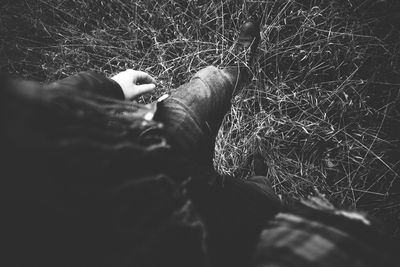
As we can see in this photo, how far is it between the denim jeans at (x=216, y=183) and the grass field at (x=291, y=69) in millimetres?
191

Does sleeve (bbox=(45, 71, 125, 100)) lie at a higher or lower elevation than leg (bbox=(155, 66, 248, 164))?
higher

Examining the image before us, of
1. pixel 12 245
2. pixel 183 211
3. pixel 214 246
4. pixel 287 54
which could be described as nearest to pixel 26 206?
pixel 12 245

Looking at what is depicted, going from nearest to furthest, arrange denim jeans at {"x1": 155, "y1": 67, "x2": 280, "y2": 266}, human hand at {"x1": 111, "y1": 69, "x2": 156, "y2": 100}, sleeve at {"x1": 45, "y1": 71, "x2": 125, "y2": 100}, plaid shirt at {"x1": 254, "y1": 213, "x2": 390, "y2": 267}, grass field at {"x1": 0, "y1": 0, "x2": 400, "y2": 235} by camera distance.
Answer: plaid shirt at {"x1": 254, "y1": 213, "x2": 390, "y2": 267} < denim jeans at {"x1": 155, "y1": 67, "x2": 280, "y2": 266} < sleeve at {"x1": 45, "y1": 71, "x2": 125, "y2": 100} < human hand at {"x1": 111, "y1": 69, "x2": 156, "y2": 100} < grass field at {"x1": 0, "y1": 0, "x2": 400, "y2": 235}

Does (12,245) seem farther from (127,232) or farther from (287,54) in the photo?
(287,54)

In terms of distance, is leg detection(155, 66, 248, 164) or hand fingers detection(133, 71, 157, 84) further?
hand fingers detection(133, 71, 157, 84)

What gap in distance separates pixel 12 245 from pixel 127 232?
17 cm

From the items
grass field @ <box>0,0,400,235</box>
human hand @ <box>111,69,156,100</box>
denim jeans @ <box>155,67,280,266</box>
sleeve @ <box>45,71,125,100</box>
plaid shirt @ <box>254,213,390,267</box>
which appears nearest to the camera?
plaid shirt @ <box>254,213,390,267</box>

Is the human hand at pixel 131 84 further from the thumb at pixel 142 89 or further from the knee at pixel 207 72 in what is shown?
the knee at pixel 207 72

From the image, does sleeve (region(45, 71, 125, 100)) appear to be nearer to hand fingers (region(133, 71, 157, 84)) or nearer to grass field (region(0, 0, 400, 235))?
hand fingers (region(133, 71, 157, 84))

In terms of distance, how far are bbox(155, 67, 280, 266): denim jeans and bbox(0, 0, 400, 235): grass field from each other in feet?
0.63

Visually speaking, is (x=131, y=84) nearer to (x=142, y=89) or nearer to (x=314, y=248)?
(x=142, y=89)

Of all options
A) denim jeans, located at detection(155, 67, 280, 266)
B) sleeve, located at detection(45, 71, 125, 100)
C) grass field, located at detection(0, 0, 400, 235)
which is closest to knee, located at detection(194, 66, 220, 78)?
denim jeans, located at detection(155, 67, 280, 266)

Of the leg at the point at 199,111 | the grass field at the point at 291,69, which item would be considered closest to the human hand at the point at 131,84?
the leg at the point at 199,111

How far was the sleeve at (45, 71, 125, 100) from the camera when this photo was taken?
0.93 metres
